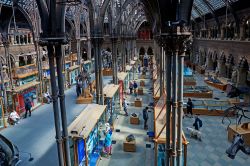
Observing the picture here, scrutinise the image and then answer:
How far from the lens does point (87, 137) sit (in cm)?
893

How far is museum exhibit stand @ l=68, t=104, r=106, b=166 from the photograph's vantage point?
28.0 ft

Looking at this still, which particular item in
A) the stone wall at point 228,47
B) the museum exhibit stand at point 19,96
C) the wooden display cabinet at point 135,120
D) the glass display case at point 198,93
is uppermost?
the stone wall at point 228,47

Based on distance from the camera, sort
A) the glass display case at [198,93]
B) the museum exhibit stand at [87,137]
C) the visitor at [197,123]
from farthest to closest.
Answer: the glass display case at [198,93]
the visitor at [197,123]
the museum exhibit stand at [87,137]

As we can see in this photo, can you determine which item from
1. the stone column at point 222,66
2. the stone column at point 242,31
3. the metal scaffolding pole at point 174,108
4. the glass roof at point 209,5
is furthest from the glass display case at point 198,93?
the metal scaffolding pole at point 174,108

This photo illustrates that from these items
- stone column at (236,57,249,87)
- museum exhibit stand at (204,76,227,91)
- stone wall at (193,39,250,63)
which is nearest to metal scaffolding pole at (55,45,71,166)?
stone wall at (193,39,250,63)

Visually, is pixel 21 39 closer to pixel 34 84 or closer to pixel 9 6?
pixel 9 6

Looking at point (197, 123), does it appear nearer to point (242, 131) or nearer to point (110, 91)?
point (242, 131)

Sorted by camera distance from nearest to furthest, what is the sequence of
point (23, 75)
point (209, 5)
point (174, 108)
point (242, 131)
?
point (174, 108), point (242, 131), point (23, 75), point (209, 5)

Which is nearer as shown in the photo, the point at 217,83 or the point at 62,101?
the point at 62,101

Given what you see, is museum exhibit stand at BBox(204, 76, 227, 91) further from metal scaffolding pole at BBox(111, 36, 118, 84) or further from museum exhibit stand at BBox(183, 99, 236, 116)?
metal scaffolding pole at BBox(111, 36, 118, 84)

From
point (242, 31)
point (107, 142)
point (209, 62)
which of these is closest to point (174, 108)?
point (107, 142)

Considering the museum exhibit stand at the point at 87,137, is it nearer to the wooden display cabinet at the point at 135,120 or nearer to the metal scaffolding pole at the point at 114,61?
the wooden display cabinet at the point at 135,120

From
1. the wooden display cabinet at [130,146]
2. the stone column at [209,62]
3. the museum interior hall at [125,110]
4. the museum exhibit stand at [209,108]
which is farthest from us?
the stone column at [209,62]

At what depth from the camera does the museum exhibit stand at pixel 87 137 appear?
8.52 m
